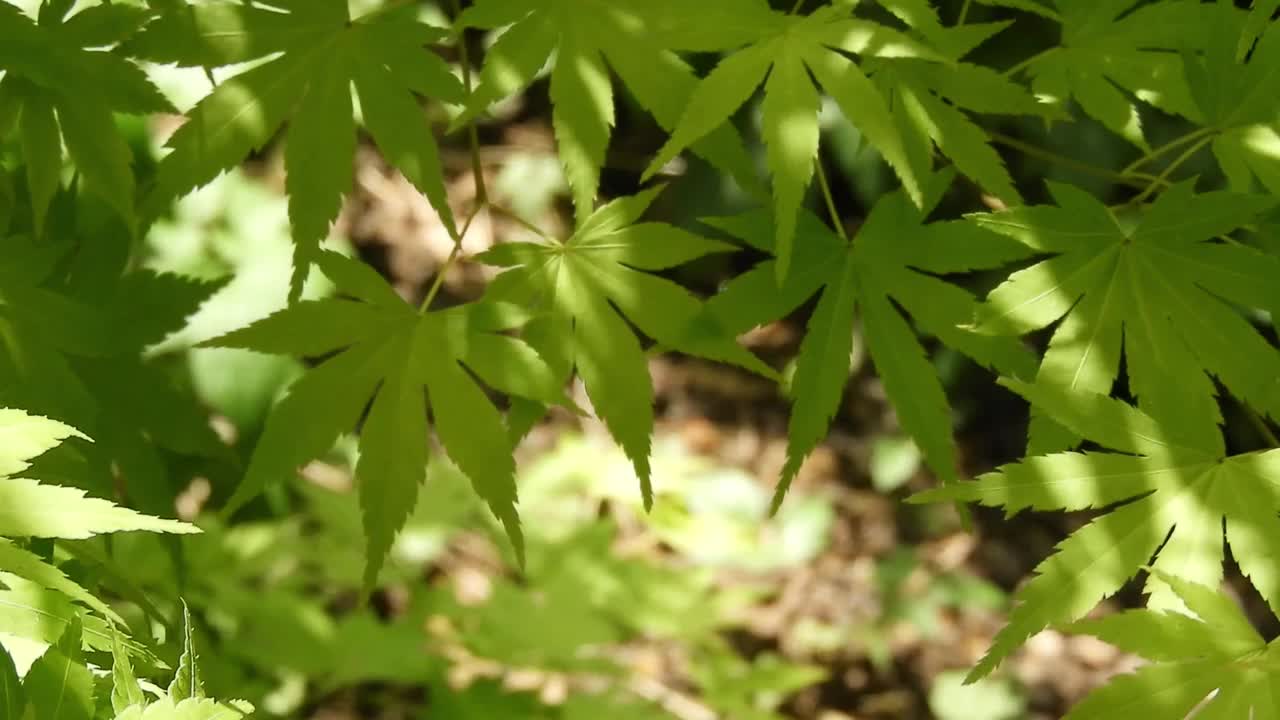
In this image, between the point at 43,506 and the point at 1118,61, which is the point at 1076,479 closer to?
the point at 1118,61

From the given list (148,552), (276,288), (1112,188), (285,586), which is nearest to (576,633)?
(285,586)

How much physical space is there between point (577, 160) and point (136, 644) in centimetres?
49

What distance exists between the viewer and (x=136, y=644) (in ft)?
2.50

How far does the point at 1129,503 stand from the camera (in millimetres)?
792

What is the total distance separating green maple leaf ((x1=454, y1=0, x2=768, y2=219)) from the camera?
0.92 metres

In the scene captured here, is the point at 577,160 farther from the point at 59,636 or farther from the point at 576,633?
the point at 576,633

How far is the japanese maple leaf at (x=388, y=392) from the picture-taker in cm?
95

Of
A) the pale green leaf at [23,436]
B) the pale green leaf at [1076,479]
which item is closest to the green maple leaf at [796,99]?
the pale green leaf at [1076,479]

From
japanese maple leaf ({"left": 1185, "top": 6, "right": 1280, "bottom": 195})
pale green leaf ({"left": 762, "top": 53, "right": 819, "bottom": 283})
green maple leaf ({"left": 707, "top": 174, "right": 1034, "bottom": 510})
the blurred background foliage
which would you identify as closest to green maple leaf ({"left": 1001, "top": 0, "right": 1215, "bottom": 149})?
japanese maple leaf ({"left": 1185, "top": 6, "right": 1280, "bottom": 195})

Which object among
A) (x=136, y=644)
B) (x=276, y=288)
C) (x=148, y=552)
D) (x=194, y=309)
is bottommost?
(x=148, y=552)

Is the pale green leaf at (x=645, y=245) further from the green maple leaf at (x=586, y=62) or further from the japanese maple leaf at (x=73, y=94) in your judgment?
the japanese maple leaf at (x=73, y=94)

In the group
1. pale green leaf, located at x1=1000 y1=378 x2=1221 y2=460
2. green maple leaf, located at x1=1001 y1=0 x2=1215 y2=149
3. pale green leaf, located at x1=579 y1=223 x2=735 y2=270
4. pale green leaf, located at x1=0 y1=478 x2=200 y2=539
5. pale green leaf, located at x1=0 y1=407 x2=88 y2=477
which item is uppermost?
green maple leaf, located at x1=1001 y1=0 x2=1215 y2=149

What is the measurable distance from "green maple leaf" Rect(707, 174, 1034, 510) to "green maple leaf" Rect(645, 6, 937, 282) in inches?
4.4

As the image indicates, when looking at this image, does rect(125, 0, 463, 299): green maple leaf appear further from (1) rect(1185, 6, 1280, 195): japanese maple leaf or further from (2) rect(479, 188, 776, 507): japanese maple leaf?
(1) rect(1185, 6, 1280, 195): japanese maple leaf
